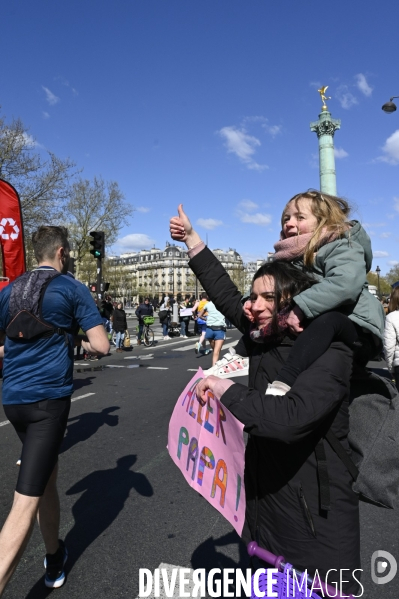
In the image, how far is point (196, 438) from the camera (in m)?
1.94

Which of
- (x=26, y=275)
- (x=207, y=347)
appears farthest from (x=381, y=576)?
(x=207, y=347)

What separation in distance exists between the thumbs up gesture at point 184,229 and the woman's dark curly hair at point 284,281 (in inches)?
20.6

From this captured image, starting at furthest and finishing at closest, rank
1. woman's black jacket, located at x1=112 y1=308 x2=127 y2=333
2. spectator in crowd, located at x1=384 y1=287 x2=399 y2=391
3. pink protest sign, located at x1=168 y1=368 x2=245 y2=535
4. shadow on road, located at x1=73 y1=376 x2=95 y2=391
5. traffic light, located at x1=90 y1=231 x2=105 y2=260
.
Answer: woman's black jacket, located at x1=112 y1=308 x2=127 y2=333 → traffic light, located at x1=90 y1=231 x2=105 y2=260 → shadow on road, located at x1=73 y1=376 x2=95 y2=391 → spectator in crowd, located at x1=384 y1=287 x2=399 y2=391 → pink protest sign, located at x1=168 y1=368 x2=245 y2=535

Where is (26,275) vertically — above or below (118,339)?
above

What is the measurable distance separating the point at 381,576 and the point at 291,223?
7.73ft

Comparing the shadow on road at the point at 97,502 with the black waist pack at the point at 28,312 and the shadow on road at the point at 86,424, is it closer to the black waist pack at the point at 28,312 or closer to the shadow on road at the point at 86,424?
the shadow on road at the point at 86,424

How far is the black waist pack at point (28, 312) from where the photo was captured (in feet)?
7.97

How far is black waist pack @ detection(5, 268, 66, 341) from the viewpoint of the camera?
95.7 inches

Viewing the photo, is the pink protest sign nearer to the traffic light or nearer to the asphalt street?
the asphalt street

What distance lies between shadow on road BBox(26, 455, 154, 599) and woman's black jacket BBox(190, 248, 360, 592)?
5.39 feet

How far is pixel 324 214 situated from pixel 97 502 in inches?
121

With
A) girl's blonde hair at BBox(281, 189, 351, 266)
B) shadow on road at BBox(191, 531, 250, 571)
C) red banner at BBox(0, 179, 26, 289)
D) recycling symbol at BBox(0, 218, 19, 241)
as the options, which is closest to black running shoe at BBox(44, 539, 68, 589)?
shadow on road at BBox(191, 531, 250, 571)

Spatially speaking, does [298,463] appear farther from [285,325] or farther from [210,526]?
[210,526]

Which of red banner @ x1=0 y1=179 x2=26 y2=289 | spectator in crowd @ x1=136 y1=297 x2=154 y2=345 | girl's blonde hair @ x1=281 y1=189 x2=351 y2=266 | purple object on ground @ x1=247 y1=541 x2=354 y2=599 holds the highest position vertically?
red banner @ x1=0 y1=179 x2=26 y2=289
